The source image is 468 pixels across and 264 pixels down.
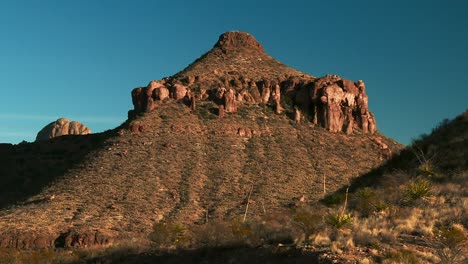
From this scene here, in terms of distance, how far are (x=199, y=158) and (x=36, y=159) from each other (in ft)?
132

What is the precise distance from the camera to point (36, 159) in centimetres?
9631

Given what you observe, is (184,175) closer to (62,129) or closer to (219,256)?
(219,256)

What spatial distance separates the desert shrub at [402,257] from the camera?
13.3 metres

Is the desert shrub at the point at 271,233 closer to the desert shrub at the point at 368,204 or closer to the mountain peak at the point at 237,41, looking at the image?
the desert shrub at the point at 368,204

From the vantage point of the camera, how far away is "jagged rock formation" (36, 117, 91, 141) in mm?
165300

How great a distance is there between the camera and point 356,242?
15.8 m

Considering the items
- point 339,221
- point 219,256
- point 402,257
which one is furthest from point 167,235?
point 402,257

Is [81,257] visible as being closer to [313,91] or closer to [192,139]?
[192,139]

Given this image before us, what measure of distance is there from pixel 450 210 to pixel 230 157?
184 ft

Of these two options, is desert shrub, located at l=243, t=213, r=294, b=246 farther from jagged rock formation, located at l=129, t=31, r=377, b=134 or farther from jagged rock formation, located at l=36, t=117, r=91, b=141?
jagged rock formation, located at l=36, t=117, r=91, b=141

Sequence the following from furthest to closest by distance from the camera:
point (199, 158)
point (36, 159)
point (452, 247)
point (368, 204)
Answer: point (36, 159), point (199, 158), point (368, 204), point (452, 247)

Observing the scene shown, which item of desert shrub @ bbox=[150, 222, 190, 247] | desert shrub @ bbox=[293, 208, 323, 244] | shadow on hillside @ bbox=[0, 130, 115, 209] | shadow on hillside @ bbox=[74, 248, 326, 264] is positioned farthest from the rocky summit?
desert shrub @ bbox=[293, 208, 323, 244]

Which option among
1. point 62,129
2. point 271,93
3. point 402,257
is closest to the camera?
point 402,257

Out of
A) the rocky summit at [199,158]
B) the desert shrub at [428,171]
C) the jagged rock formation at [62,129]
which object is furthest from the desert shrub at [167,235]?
the jagged rock formation at [62,129]
